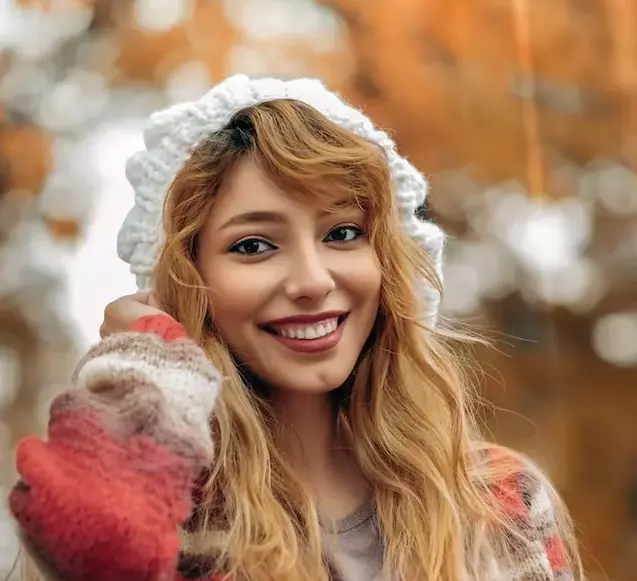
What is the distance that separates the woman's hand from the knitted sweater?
0.04 metres

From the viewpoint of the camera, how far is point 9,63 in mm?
1782

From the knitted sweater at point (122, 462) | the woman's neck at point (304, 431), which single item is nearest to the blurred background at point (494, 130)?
the woman's neck at point (304, 431)

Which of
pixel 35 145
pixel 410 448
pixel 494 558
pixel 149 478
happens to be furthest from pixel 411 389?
pixel 35 145

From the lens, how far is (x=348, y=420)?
101 centimetres

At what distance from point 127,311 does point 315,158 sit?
25 cm

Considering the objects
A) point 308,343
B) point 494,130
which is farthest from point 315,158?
point 494,130

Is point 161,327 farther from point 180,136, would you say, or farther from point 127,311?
point 180,136

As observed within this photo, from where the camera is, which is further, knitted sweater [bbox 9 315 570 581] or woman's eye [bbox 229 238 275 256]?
woman's eye [bbox 229 238 275 256]

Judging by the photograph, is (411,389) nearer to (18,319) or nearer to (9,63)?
(18,319)

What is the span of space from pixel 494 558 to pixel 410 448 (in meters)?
0.15

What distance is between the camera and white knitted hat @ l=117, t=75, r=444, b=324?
3.14 ft

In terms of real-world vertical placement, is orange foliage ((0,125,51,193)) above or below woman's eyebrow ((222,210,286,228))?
above

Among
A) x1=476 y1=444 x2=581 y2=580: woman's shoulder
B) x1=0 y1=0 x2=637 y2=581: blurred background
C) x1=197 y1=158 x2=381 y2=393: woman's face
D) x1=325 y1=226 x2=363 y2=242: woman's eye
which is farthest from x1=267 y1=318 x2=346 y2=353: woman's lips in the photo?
x1=0 y1=0 x2=637 y2=581: blurred background

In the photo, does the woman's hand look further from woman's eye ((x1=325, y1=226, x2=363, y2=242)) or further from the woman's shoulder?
the woman's shoulder
